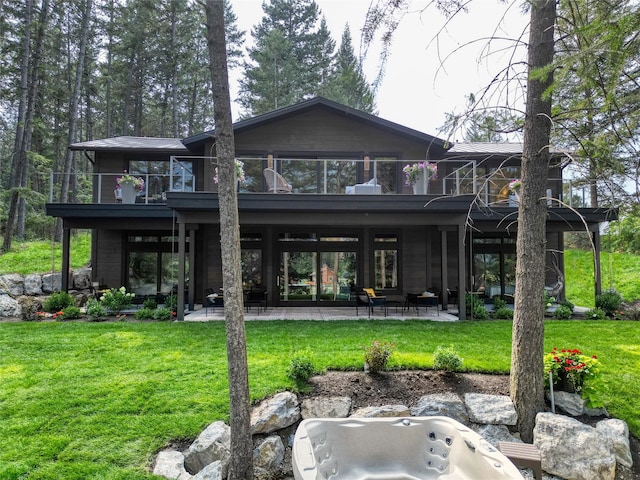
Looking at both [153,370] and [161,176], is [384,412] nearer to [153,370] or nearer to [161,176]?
[153,370]

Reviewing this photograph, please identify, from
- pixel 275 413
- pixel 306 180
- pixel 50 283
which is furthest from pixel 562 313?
pixel 50 283

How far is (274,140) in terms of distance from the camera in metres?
11.8

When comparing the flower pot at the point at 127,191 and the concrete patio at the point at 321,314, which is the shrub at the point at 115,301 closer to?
the concrete patio at the point at 321,314

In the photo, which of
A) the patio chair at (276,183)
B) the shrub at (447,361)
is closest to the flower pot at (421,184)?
the patio chair at (276,183)

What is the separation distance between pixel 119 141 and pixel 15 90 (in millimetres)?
8342

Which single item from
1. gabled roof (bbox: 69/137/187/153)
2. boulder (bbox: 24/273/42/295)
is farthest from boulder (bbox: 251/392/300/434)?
boulder (bbox: 24/273/42/295)

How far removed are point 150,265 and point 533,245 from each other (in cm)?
1163

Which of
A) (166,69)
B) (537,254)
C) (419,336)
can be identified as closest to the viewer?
(537,254)

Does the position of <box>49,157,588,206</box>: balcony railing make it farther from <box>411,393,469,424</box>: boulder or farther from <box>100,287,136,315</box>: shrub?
<box>411,393,469,424</box>: boulder

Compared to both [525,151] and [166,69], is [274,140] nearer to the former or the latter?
[525,151]

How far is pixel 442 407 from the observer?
4328 millimetres

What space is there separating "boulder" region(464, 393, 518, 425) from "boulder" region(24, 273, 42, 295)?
13003 mm

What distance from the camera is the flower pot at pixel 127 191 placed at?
1071 centimetres

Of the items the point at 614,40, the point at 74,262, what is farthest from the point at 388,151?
the point at 74,262
